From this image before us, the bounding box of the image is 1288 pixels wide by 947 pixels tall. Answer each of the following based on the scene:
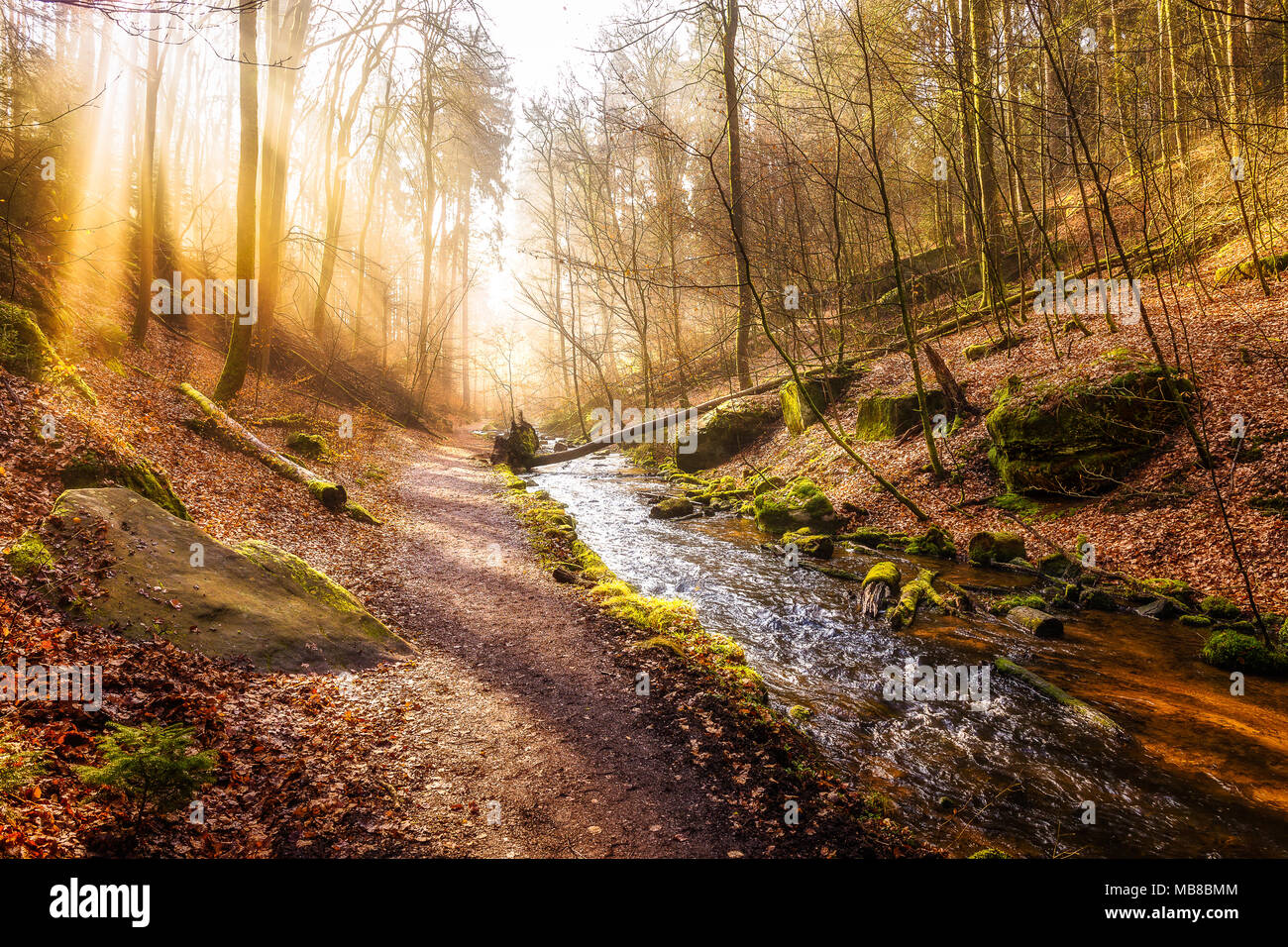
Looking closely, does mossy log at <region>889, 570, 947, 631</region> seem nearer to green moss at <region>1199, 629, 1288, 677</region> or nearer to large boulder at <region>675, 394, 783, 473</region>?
green moss at <region>1199, 629, 1288, 677</region>

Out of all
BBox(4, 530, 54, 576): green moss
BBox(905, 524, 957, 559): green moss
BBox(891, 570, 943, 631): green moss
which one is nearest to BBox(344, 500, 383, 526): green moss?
BBox(4, 530, 54, 576): green moss

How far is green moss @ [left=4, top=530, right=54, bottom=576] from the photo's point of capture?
3.96m

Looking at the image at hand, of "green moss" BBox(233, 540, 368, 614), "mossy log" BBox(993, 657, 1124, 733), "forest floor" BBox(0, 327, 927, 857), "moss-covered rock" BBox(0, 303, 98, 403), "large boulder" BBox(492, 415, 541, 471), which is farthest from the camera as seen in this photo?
"large boulder" BBox(492, 415, 541, 471)

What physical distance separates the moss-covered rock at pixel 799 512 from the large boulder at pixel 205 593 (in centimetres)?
741

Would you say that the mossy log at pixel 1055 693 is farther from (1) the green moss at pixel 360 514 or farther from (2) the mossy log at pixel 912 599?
(1) the green moss at pixel 360 514

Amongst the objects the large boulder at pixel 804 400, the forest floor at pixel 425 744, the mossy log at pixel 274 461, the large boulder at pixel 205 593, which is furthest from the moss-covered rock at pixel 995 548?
the mossy log at pixel 274 461

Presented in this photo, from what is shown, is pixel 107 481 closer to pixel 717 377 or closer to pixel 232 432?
pixel 232 432

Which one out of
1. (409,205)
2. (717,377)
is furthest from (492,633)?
(409,205)

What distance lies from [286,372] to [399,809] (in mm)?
18075

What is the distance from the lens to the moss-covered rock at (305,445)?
11.9 metres

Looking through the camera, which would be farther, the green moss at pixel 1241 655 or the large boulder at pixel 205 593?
the green moss at pixel 1241 655

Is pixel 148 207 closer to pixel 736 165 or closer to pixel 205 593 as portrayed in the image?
pixel 205 593

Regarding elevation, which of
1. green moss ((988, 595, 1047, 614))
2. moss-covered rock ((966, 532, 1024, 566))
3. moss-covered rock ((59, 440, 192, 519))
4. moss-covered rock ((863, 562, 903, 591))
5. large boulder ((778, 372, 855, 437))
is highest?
large boulder ((778, 372, 855, 437))

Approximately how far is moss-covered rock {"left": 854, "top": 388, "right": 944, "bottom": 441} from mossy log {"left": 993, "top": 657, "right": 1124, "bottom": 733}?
740 centimetres
